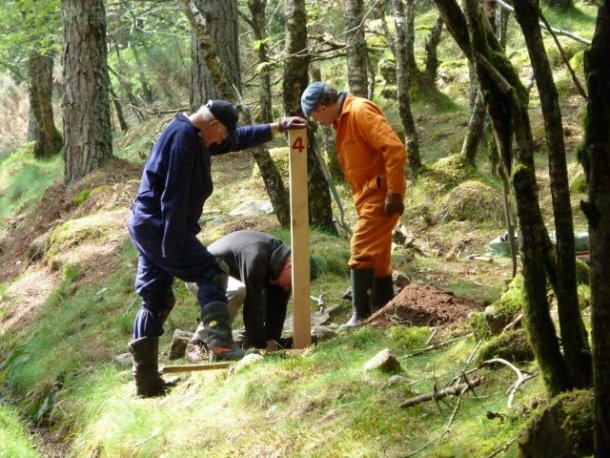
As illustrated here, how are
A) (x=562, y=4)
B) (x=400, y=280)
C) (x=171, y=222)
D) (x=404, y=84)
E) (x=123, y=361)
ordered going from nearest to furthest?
(x=171, y=222), (x=123, y=361), (x=400, y=280), (x=404, y=84), (x=562, y=4)

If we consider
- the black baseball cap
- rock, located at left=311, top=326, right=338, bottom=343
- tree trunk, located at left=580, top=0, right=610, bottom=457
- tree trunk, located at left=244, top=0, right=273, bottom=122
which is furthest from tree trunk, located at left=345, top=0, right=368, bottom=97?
tree trunk, located at left=580, top=0, right=610, bottom=457

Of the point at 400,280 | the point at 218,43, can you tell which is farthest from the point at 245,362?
the point at 218,43

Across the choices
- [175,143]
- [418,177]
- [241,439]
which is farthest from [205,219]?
[241,439]

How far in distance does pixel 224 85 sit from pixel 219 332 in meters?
3.71

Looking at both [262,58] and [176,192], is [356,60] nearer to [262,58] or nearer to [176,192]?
[262,58]

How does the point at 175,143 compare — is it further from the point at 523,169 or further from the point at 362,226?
the point at 523,169

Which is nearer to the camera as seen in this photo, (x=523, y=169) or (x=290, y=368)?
(x=523, y=169)

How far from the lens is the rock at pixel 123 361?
6.91 metres

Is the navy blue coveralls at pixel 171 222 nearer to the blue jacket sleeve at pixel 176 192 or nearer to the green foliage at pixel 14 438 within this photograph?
the blue jacket sleeve at pixel 176 192

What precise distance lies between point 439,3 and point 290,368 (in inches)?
111

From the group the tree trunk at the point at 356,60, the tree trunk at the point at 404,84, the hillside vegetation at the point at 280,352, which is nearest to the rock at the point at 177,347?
the hillside vegetation at the point at 280,352

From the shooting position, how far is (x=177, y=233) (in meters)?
5.45

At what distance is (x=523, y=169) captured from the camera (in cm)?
311

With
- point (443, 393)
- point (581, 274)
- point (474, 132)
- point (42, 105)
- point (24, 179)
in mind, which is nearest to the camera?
point (443, 393)
